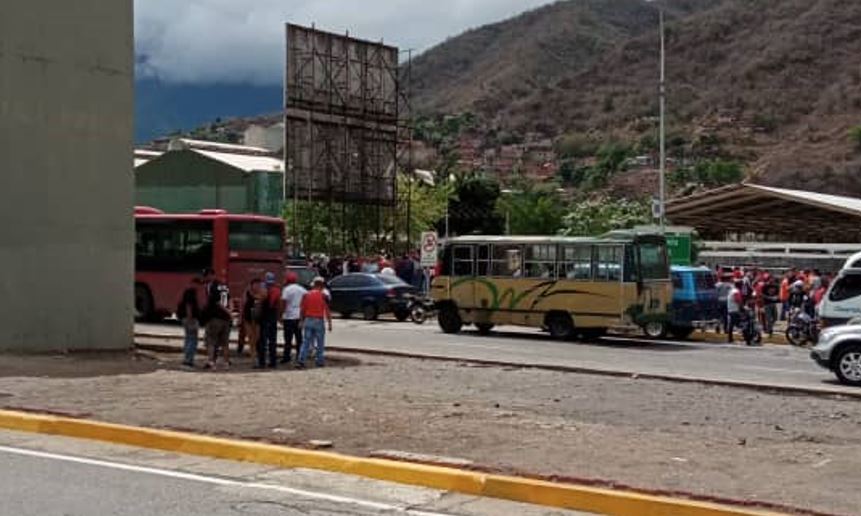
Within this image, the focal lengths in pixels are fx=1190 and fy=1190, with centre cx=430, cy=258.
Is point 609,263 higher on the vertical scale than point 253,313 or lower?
higher

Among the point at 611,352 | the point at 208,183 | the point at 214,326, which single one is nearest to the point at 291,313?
the point at 214,326

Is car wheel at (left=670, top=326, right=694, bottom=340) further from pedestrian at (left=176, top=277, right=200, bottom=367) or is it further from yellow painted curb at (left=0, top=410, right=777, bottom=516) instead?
yellow painted curb at (left=0, top=410, right=777, bottom=516)

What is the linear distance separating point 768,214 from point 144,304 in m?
35.1

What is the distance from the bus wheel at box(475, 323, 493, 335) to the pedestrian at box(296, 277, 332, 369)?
1003 cm

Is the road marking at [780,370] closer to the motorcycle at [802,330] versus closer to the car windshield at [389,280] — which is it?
the motorcycle at [802,330]

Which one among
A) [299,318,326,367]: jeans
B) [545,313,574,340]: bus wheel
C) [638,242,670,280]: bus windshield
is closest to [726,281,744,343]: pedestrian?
[638,242,670,280]: bus windshield

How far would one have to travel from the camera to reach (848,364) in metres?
19.2

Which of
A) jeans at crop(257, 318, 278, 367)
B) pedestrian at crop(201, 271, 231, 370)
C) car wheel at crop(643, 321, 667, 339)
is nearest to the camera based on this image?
pedestrian at crop(201, 271, 231, 370)

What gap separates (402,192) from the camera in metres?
71.4

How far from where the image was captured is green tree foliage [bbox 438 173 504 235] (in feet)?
284

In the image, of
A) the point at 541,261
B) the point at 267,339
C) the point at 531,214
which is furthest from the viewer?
the point at 531,214

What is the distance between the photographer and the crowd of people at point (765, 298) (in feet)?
99.1

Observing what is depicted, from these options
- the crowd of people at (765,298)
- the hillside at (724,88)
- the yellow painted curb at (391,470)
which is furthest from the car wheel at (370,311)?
the hillside at (724,88)

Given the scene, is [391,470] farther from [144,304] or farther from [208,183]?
[208,183]
